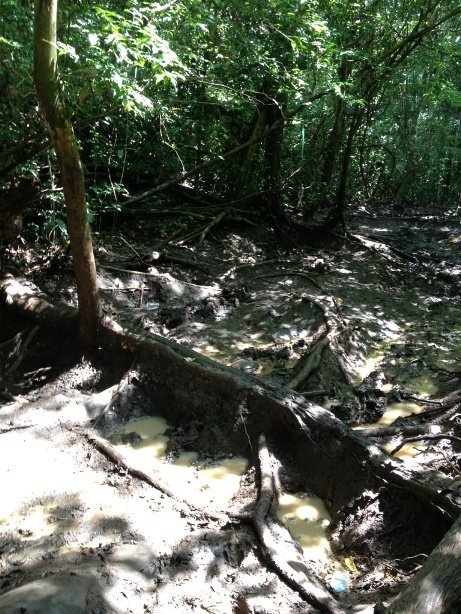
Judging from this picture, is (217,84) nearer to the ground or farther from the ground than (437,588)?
farther from the ground

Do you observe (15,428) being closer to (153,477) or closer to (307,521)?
(153,477)

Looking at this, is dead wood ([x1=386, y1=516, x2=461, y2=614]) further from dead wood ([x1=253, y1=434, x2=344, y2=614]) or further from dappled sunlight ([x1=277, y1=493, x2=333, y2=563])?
dappled sunlight ([x1=277, y1=493, x2=333, y2=563])

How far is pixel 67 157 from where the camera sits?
4.55 m

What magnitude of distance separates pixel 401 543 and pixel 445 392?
255 cm

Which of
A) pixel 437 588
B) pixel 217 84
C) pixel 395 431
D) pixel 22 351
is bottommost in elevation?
pixel 22 351

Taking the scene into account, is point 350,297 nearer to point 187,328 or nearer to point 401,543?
point 187,328

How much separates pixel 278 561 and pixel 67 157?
345cm

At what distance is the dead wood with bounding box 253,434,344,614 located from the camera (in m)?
2.71

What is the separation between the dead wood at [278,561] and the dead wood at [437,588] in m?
0.64

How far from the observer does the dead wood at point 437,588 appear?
1.98 metres

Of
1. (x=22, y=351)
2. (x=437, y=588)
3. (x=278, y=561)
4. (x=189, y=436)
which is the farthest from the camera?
(x=22, y=351)

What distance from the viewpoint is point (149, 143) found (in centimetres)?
989

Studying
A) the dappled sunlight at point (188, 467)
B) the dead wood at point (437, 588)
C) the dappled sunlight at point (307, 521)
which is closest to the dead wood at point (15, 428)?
the dappled sunlight at point (188, 467)

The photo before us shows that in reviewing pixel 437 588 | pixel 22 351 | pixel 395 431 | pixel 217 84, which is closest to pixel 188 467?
pixel 395 431
